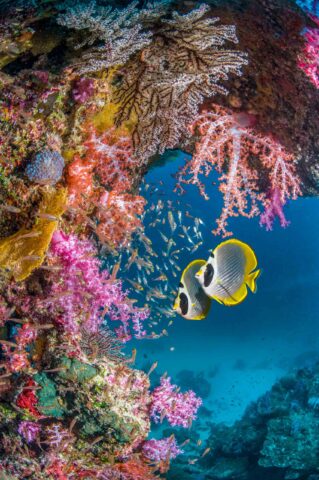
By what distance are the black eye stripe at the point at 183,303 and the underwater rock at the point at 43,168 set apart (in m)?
1.67

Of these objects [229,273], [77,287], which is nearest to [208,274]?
[229,273]

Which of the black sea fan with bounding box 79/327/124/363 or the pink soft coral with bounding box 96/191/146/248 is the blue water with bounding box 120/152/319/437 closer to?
the black sea fan with bounding box 79/327/124/363

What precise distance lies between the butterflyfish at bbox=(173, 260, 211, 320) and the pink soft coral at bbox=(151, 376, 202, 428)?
3.79 feet

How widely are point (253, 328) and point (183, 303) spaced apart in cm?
4884

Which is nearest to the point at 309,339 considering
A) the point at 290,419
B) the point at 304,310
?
the point at 304,310

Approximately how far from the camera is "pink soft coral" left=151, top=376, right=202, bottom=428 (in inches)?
148

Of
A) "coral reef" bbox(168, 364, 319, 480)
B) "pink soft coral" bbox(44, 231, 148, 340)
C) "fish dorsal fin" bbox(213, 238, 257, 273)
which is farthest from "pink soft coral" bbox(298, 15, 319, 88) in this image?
"coral reef" bbox(168, 364, 319, 480)

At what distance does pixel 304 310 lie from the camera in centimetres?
4984

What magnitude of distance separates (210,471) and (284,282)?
48.4 metres

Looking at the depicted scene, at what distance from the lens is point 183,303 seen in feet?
10.7

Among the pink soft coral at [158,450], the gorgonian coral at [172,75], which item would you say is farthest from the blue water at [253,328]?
the gorgonian coral at [172,75]

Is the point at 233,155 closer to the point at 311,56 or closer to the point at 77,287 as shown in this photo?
the point at 311,56

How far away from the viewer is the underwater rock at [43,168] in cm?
325

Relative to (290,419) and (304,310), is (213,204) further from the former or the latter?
(290,419)
